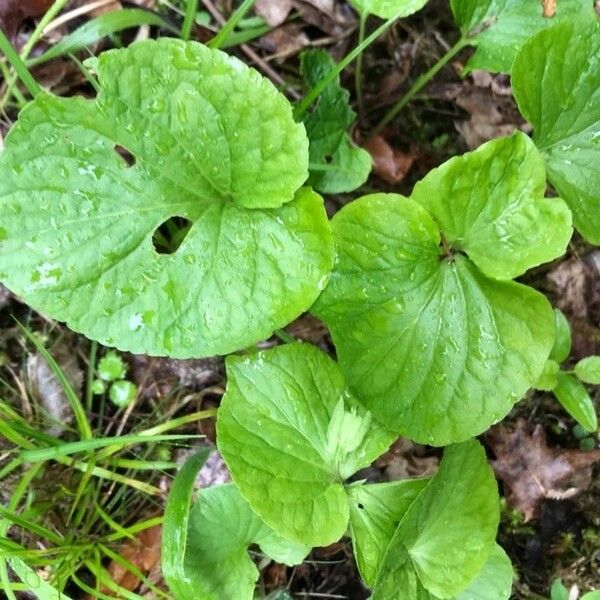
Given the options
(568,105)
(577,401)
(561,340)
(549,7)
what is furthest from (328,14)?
(577,401)

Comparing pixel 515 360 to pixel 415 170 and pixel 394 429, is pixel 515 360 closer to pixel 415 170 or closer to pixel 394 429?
pixel 394 429

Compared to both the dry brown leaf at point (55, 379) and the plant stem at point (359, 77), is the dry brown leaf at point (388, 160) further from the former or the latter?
the dry brown leaf at point (55, 379)

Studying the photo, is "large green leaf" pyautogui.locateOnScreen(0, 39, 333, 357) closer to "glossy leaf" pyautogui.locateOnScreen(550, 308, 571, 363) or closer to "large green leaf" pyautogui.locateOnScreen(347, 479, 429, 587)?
"large green leaf" pyautogui.locateOnScreen(347, 479, 429, 587)

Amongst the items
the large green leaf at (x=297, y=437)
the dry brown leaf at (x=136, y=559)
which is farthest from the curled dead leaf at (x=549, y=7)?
the dry brown leaf at (x=136, y=559)

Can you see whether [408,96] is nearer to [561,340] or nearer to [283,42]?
[283,42]

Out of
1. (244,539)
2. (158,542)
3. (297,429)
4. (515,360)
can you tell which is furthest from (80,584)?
(515,360)

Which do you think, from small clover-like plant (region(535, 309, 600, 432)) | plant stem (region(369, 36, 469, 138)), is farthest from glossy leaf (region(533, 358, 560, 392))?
plant stem (region(369, 36, 469, 138))

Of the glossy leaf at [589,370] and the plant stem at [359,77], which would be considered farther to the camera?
the plant stem at [359,77]
